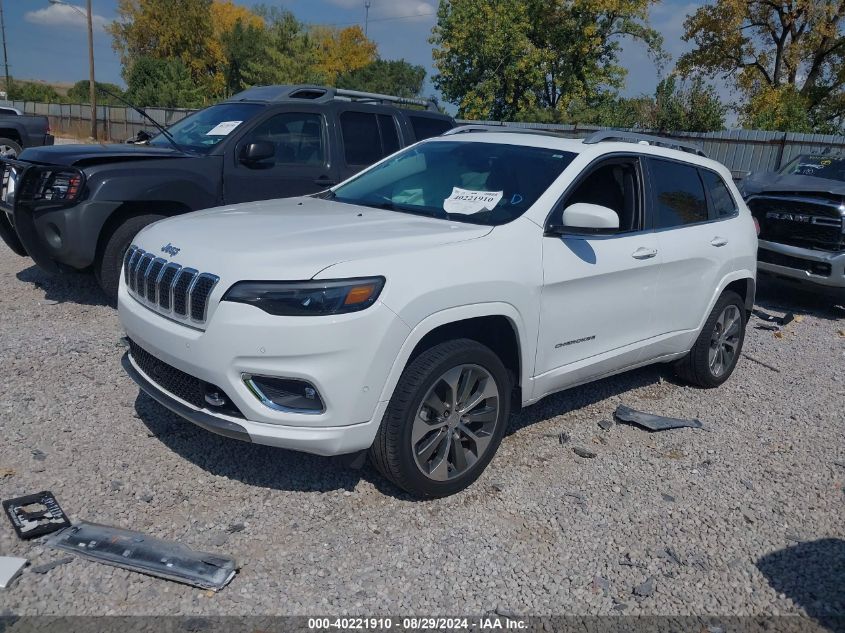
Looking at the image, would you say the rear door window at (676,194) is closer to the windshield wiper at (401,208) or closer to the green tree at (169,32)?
the windshield wiper at (401,208)

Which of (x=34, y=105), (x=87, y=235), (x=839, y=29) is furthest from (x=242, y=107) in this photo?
(x=34, y=105)

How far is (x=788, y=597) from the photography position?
3.06m

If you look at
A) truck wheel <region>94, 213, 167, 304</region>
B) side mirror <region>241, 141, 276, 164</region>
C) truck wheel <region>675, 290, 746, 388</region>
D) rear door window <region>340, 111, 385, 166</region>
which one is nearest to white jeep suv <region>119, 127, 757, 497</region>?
truck wheel <region>675, 290, 746, 388</region>

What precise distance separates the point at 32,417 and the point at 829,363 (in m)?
6.43

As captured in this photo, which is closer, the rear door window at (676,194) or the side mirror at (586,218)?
the side mirror at (586,218)

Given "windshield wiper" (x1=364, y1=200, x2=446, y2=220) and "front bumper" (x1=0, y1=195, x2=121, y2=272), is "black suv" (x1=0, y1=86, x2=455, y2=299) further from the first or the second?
"windshield wiper" (x1=364, y1=200, x2=446, y2=220)

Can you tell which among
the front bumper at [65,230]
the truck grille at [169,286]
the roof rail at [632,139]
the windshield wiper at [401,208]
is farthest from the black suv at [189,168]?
the roof rail at [632,139]

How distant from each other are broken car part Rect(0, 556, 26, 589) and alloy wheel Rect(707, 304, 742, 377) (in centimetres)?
451

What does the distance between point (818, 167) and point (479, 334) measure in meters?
8.01

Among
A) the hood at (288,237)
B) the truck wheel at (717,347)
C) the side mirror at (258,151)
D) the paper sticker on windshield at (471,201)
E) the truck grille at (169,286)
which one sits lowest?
the truck wheel at (717,347)

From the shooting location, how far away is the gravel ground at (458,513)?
2.86 metres

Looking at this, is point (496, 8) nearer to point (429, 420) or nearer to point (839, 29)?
point (839, 29)

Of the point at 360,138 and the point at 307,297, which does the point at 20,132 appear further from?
the point at 307,297

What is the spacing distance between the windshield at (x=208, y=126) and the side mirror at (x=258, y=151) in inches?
20.2
